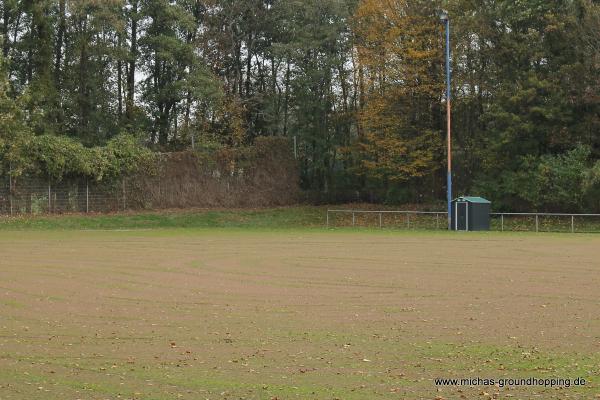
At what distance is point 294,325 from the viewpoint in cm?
1101

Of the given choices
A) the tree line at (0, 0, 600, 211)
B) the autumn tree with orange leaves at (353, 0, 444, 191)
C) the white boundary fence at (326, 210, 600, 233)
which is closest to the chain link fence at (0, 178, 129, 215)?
the tree line at (0, 0, 600, 211)

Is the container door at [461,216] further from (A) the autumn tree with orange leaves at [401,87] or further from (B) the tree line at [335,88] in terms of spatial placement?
(A) the autumn tree with orange leaves at [401,87]

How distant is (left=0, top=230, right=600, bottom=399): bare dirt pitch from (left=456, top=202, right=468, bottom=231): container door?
13.3 m

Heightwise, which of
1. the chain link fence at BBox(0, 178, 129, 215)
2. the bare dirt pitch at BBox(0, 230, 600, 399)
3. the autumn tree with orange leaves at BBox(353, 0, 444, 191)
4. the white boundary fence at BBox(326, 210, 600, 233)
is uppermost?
the autumn tree with orange leaves at BBox(353, 0, 444, 191)

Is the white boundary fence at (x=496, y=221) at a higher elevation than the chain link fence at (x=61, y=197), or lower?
lower

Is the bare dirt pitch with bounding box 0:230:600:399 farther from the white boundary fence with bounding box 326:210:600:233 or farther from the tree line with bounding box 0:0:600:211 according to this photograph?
the tree line with bounding box 0:0:600:211

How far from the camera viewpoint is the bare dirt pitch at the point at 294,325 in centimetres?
767

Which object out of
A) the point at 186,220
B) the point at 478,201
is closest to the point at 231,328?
the point at 478,201

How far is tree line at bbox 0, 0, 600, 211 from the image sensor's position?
126 feet

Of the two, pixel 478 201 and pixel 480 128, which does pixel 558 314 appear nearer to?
pixel 478 201

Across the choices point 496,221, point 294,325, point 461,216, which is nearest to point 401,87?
point 496,221

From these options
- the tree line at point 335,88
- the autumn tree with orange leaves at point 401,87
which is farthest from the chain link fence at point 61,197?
the autumn tree with orange leaves at point 401,87

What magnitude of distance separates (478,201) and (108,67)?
2547 cm

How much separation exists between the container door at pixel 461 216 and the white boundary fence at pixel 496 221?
166 cm
